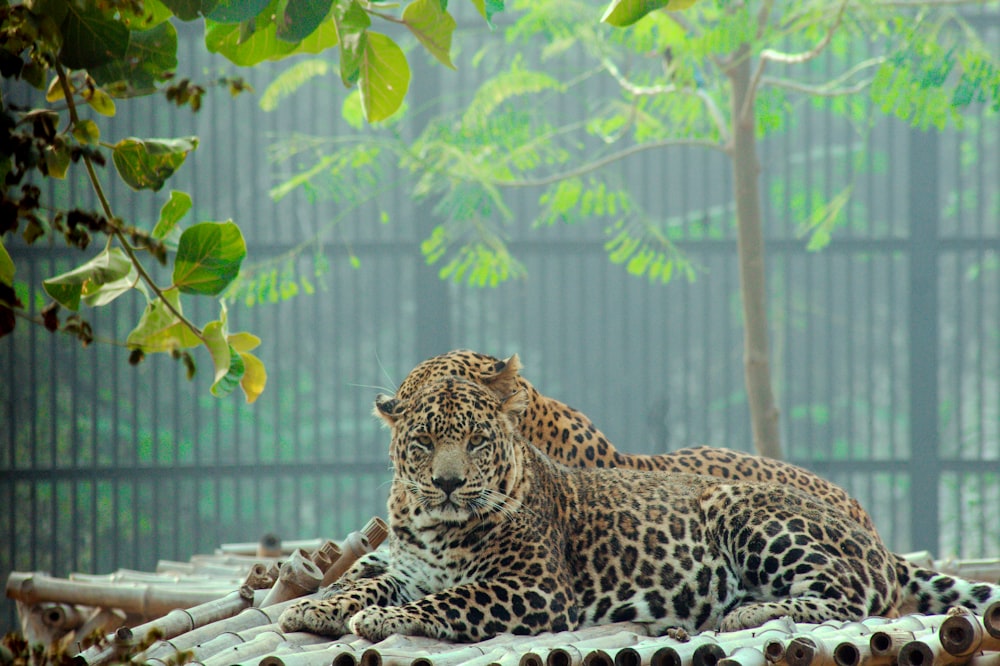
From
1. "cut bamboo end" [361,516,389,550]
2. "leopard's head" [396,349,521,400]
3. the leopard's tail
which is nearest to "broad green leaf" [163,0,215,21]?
"leopard's head" [396,349,521,400]

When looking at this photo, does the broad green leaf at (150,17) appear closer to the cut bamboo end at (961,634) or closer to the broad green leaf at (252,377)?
the broad green leaf at (252,377)

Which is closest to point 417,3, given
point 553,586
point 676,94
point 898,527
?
point 553,586

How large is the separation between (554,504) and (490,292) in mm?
6920

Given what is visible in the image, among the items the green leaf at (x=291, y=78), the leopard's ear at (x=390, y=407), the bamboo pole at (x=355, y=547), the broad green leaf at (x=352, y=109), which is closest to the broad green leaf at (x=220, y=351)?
the leopard's ear at (x=390, y=407)

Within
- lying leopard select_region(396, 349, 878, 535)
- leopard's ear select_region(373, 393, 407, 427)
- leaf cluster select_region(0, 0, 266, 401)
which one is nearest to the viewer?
leaf cluster select_region(0, 0, 266, 401)

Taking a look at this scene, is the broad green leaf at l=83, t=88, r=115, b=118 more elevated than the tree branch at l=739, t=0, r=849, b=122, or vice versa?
the tree branch at l=739, t=0, r=849, b=122

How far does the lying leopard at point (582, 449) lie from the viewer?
180 inches

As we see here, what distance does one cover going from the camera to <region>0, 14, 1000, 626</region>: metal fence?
9492 millimetres

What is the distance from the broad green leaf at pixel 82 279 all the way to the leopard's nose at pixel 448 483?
6.04 ft

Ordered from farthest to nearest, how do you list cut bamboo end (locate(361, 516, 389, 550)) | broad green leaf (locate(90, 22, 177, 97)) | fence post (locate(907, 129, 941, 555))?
fence post (locate(907, 129, 941, 555)), cut bamboo end (locate(361, 516, 389, 550)), broad green leaf (locate(90, 22, 177, 97))

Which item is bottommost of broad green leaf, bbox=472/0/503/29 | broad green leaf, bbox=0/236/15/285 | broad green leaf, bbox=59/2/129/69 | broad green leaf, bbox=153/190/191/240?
broad green leaf, bbox=0/236/15/285

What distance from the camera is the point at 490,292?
11.0 meters

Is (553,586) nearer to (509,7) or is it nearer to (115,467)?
(115,467)

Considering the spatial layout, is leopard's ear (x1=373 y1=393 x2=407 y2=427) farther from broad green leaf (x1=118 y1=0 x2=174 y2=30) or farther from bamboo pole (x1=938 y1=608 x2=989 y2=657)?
broad green leaf (x1=118 y1=0 x2=174 y2=30)
